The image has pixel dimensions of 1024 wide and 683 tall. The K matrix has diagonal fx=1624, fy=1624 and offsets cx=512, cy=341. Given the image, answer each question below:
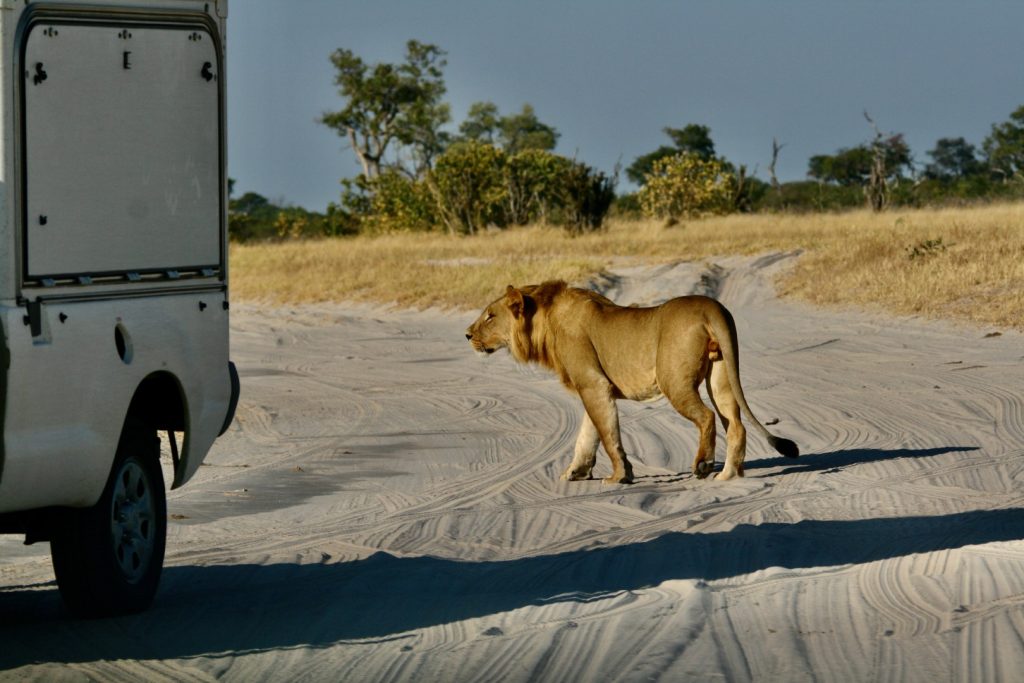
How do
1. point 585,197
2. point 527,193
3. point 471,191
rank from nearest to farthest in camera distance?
1. point 585,197
2. point 471,191
3. point 527,193

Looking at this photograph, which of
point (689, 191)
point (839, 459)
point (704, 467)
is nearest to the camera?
point (704, 467)

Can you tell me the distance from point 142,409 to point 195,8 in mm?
1675

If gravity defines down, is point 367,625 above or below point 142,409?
below

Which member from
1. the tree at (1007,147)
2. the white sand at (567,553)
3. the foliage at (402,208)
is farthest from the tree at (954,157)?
the white sand at (567,553)

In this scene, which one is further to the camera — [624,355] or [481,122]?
[481,122]

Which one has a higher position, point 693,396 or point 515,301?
point 515,301

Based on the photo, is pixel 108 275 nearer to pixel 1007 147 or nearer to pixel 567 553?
pixel 567 553

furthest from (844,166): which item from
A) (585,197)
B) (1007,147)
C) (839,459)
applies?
(839,459)

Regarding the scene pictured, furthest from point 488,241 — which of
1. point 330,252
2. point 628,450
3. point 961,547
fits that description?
point 961,547

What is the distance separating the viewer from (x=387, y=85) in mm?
65688

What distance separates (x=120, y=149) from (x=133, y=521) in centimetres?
149

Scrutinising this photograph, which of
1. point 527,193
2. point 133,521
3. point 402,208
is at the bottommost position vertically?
point 133,521

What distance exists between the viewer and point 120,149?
6.29 metres

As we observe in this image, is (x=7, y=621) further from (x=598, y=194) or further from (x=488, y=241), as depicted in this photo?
(x=598, y=194)
